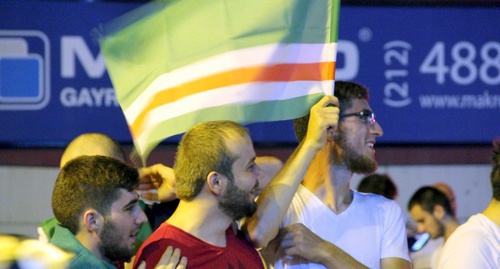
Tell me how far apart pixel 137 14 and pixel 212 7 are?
0.29 meters

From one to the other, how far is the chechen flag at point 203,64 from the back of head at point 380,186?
2.57 m

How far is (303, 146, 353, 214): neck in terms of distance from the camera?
3855 mm

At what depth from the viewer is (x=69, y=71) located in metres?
6.57

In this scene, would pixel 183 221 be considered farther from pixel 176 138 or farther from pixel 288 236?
pixel 176 138

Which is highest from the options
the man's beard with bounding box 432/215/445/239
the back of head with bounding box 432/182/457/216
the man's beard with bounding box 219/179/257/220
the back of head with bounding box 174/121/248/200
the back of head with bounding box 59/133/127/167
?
the back of head with bounding box 174/121/248/200

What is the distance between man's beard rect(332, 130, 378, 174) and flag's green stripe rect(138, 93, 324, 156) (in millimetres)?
250

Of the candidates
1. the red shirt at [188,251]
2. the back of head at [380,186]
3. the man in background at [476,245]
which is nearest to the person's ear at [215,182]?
the red shirt at [188,251]

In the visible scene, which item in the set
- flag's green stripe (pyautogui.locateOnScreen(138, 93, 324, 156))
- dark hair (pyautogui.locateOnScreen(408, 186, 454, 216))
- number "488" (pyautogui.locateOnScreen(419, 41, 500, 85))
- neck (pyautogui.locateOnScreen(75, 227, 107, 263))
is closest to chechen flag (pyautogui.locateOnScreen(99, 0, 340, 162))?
flag's green stripe (pyautogui.locateOnScreen(138, 93, 324, 156))

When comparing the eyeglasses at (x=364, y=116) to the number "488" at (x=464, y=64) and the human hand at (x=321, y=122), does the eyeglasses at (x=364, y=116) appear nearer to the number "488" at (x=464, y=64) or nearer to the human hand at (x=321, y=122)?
the human hand at (x=321, y=122)

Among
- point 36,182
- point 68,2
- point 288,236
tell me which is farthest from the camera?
point 36,182

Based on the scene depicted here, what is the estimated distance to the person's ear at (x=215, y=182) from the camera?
336 centimetres

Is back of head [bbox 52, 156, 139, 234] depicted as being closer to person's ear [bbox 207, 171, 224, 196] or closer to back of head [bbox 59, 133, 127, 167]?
person's ear [bbox 207, 171, 224, 196]

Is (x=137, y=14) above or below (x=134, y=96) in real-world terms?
above

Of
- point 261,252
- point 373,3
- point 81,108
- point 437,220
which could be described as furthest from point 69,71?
point 261,252
